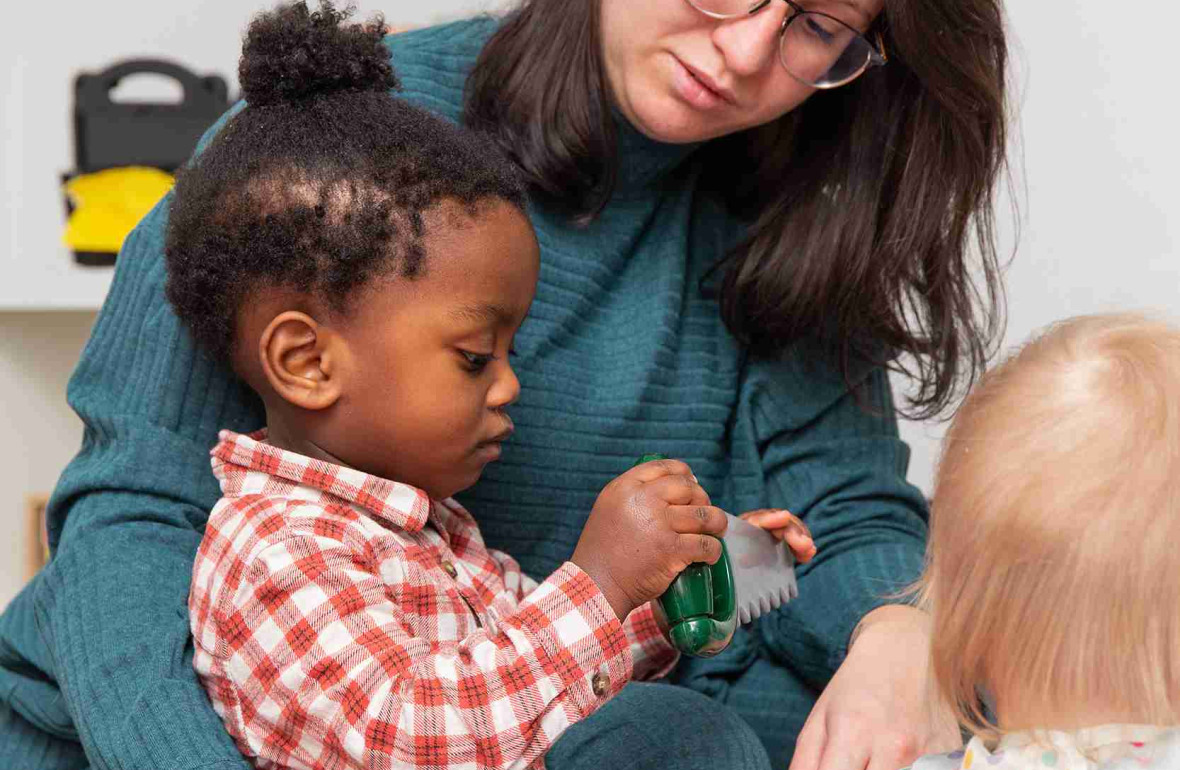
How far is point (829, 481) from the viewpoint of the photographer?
53.6 inches

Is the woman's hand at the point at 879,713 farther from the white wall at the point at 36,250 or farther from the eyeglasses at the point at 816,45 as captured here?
the white wall at the point at 36,250

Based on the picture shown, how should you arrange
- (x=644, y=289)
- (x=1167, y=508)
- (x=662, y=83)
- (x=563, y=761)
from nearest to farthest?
1. (x=1167, y=508)
2. (x=563, y=761)
3. (x=662, y=83)
4. (x=644, y=289)

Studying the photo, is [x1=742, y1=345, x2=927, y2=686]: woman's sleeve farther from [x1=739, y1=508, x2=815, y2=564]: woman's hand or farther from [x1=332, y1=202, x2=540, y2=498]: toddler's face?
[x1=332, y1=202, x2=540, y2=498]: toddler's face

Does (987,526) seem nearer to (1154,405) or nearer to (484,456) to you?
(1154,405)

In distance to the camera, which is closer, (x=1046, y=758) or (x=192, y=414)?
(x=1046, y=758)

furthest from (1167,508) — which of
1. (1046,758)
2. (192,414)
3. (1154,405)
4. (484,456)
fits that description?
(192,414)

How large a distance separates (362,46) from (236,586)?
1.41 feet

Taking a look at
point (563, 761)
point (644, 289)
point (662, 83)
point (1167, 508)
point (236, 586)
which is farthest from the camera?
point (644, 289)

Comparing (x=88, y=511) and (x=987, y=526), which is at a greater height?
Answer: (x=987, y=526)

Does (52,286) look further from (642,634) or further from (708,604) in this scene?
(708,604)

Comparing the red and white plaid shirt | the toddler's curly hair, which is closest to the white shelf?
the toddler's curly hair

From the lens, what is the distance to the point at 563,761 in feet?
3.45

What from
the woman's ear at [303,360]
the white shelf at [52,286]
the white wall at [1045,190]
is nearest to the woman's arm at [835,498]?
the white wall at [1045,190]

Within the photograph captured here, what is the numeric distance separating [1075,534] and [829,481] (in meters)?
0.58
